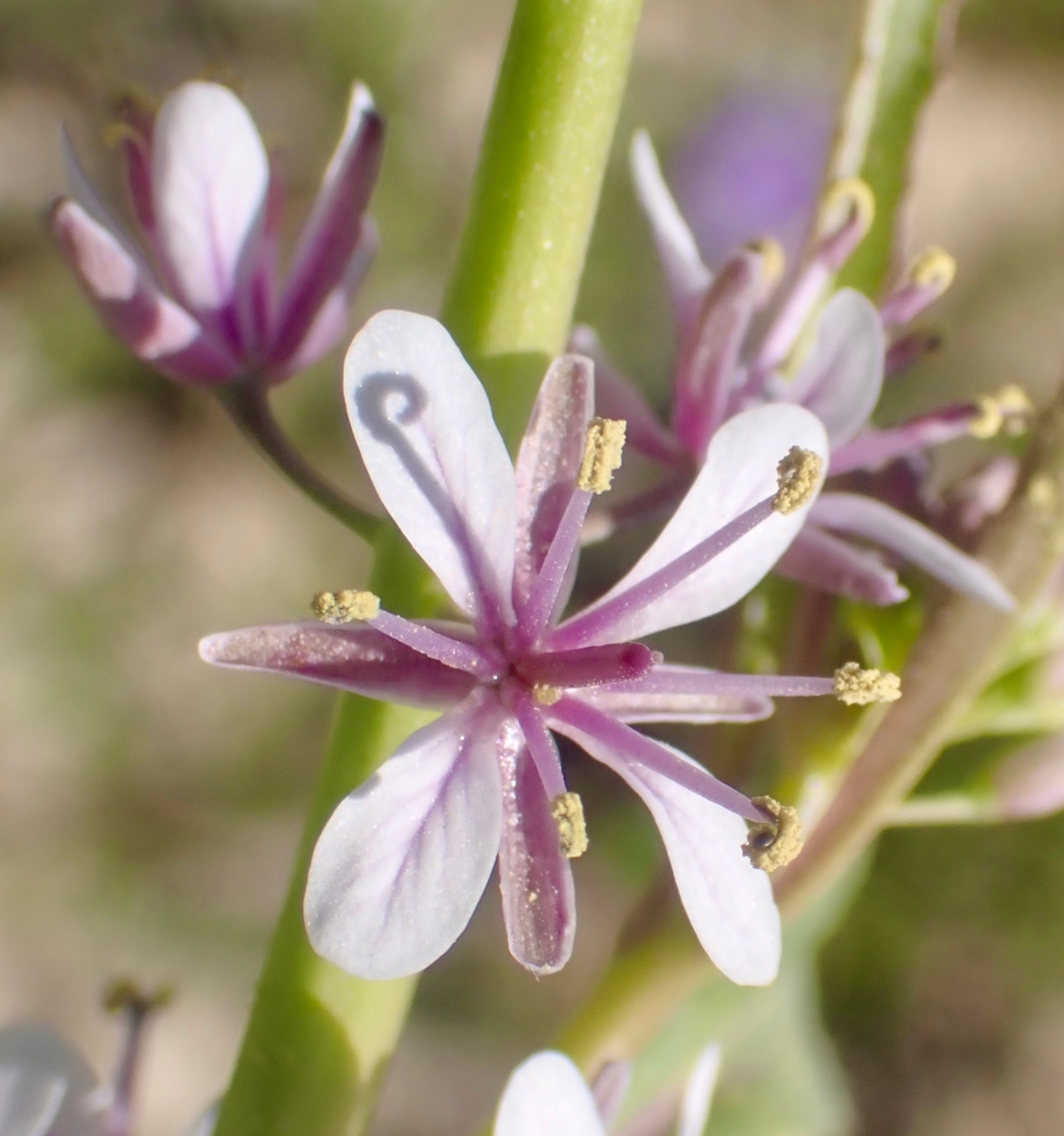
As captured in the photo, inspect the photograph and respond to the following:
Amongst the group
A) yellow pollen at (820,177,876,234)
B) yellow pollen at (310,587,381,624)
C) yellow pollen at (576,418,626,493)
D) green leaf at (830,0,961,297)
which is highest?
green leaf at (830,0,961,297)

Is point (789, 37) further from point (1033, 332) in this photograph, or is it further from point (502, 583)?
point (502, 583)

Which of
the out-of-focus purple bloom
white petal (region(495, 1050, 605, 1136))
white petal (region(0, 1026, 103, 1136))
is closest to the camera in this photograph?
white petal (region(495, 1050, 605, 1136))

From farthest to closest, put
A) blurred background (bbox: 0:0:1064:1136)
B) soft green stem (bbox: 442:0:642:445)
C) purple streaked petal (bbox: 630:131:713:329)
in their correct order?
blurred background (bbox: 0:0:1064:1136) < purple streaked petal (bbox: 630:131:713:329) < soft green stem (bbox: 442:0:642:445)

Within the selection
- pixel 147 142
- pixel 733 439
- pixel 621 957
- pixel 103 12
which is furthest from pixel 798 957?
pixel 103 12

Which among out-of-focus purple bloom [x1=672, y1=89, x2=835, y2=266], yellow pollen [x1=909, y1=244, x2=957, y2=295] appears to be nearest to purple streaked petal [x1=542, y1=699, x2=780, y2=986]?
yellow pollen [x1=909, y1=244, x2=957, y2=295]

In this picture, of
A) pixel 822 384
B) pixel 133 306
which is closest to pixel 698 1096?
pixel 822 384

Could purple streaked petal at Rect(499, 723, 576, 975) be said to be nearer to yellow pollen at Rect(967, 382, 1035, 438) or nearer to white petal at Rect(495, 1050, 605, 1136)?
white petal at Rect(495, 1050, 605, 1136)

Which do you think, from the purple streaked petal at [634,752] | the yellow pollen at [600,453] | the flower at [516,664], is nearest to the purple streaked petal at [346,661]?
the flower at [516,664]
